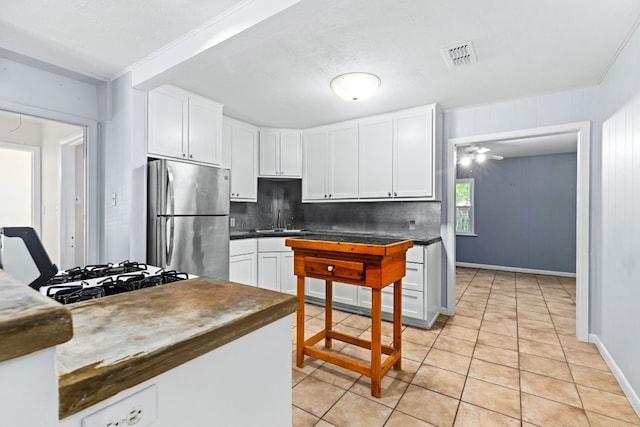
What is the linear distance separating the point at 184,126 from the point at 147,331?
9.17 ft

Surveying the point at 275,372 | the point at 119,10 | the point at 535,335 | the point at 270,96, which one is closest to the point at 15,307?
the point at 275,372

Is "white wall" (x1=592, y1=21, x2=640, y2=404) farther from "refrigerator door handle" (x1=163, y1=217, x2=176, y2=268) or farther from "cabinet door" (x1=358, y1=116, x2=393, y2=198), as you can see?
"refrigerator door handle" (x1=163, y1=217, x2=176, y2=268)

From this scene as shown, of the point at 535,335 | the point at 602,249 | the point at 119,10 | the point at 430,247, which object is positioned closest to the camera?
A: the point at 119,10

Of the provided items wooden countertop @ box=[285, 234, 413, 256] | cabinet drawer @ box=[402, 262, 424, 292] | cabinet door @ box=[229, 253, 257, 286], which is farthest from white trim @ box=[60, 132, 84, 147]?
cabinet drawer @ box=[402, 262, 424, 292]

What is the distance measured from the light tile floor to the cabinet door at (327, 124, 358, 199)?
5.14 feet

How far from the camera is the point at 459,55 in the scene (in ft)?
7.77

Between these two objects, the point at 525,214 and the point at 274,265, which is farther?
the point at 525,214

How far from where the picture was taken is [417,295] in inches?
127

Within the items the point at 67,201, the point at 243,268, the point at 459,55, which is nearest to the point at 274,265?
the point at 243,268

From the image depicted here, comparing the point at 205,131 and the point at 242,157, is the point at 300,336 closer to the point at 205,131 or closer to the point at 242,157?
the point at 205,131

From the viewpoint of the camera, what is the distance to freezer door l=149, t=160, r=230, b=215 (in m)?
2.69

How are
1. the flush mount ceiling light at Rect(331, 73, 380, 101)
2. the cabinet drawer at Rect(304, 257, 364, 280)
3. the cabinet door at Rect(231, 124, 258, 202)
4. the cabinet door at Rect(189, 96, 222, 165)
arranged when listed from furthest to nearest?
1. the cabinet door at Rect(231, 124, 258, 202)
2. the cabinet door at Rect(189, 96, 222, 165)
3. the flush mount ceiling light at Rect(331, 73, 380, 101)
4. the cabinet drawer at Rect(304, 257, 364, 280)

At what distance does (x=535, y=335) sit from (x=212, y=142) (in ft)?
12.5

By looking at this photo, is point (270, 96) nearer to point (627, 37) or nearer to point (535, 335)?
point (627, 37)
